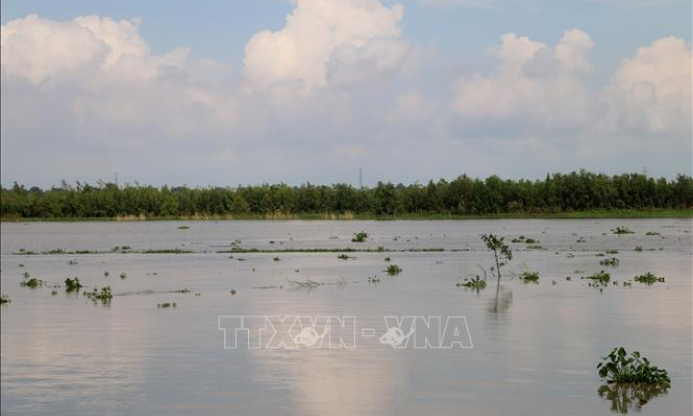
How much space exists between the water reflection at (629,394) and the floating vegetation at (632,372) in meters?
0.08

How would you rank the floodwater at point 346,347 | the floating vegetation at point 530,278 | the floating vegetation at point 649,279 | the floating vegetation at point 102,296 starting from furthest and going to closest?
the floating vegetation at point 530,278
the floating vegetation at point 649,279
the floating vegetation at point 102,296
the floodwater at point 346,347

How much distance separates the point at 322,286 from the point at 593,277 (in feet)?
29.3

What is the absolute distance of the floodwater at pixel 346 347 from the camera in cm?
1328

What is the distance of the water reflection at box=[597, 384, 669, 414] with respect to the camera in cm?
1305

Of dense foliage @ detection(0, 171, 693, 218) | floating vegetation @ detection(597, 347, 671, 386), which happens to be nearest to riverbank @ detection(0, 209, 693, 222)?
dense foliage @ detection(0, 171, 693, 218)

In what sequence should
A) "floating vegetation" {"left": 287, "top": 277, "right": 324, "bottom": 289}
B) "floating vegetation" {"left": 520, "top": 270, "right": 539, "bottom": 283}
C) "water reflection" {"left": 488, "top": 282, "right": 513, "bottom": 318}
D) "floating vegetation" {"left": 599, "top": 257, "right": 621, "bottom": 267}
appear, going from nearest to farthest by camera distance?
1. "water reflection" {"left": 488, "top": 282, "right": 513, "bottom": 318}
2. "floating vegetation" {"left": 287, "top": 277, "right": 324, "bottom": 289}
3. "floating vegetation" {"left": 520, "top": 270, "right": 539, "bottom": 283}
4. "floating vegetation" {"left": 599, "top": 257, "right": 621, "bottom": 267}

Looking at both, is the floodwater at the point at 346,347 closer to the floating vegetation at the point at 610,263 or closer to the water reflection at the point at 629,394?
the water reflection at the point at 629,394

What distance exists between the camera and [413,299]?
2516 cm

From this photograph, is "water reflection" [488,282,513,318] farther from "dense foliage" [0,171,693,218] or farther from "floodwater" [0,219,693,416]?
"dense foliage" [0,171,693,218]

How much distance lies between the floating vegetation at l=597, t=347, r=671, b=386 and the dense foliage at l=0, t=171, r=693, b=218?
284 ft

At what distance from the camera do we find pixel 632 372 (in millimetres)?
14078

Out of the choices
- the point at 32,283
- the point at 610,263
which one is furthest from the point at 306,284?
the point at 610,263

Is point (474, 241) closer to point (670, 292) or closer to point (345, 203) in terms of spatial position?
Result: point (670, 292)

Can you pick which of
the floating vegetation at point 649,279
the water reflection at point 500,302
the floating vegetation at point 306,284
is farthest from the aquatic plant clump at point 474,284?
the floating vegetation at point 649,279
